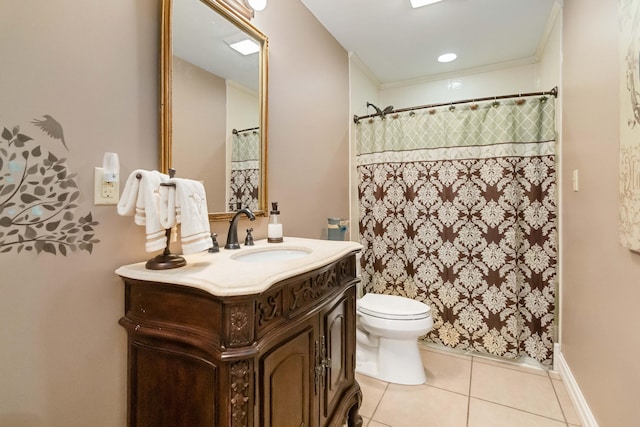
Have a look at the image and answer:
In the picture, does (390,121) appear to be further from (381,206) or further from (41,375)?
(41,375)

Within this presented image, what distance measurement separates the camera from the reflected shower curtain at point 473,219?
2.03 meters

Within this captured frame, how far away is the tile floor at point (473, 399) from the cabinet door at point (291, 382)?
2.37ft

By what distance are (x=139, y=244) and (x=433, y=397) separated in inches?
69.4

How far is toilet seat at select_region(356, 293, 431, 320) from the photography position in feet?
6.11

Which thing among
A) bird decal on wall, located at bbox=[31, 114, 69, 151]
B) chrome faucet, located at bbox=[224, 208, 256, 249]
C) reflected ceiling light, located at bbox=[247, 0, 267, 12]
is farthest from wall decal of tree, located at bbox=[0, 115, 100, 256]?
reflected ceiling light, located at bbox=[247, 0, 267, 12]

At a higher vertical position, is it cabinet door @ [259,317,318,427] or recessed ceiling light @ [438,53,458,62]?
recessed ceiling light @ [438,53,458,62]

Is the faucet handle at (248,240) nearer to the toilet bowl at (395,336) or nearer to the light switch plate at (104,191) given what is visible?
the light switch plate at (104,191)

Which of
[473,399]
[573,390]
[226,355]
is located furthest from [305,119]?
[573,390]

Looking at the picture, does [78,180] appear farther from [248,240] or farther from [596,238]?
[596,238]

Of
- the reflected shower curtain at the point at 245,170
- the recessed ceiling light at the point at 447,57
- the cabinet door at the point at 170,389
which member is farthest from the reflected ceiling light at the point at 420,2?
the cabinet door at the point at 170,389

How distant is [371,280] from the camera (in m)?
2.55

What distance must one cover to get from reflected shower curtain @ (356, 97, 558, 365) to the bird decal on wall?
2041 mm

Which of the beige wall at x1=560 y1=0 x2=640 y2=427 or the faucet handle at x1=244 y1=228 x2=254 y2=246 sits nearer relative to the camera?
the beige wall at x1=560 y1=0 x2=640 y2=427

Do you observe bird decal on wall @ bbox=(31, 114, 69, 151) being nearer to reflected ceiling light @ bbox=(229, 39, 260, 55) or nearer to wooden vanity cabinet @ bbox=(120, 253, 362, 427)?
wooden vanity cabinet @ bbox=(120, 253, 362, 427)
